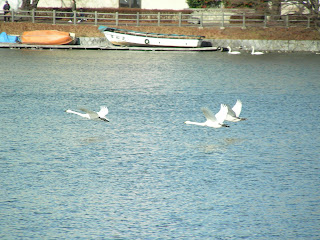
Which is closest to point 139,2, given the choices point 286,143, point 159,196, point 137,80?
point 137,80

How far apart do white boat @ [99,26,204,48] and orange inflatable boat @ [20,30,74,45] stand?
8.76 ft

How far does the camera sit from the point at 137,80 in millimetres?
26422

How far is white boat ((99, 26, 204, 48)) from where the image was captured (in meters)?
Answer: 42.2

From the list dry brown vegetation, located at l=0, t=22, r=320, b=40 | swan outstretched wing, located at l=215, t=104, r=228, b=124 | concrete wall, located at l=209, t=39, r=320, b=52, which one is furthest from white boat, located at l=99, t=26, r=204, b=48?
swan outstretched wing, located at l=215, t=104, r=228, b=124

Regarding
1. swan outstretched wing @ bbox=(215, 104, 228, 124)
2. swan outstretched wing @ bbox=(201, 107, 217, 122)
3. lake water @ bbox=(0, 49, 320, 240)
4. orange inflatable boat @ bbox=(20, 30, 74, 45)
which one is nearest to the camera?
lake water @ bbox=(0, 49, 320, 240)

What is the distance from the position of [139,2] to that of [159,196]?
1886 inches

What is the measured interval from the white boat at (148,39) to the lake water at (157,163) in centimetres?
1705

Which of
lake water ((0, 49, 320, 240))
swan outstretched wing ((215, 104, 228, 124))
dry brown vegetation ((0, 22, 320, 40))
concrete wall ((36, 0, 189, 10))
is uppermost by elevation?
concrete wall ((36, 0, 189, 10))

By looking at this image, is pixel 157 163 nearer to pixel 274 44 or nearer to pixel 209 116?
pixel 209 116

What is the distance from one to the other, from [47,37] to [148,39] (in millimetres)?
7452

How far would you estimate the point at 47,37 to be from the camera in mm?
43031

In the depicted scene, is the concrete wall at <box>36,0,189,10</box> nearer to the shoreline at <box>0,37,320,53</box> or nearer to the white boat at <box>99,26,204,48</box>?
the shoreline at <box>0,37,320,53</box>

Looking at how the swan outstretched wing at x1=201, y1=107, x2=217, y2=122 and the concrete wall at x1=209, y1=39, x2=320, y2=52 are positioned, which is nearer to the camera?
the swan outstretched wing at x1=201, y1=107, x2=217, y2=122

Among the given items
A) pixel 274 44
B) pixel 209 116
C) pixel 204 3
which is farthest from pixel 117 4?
pixel 209 116
